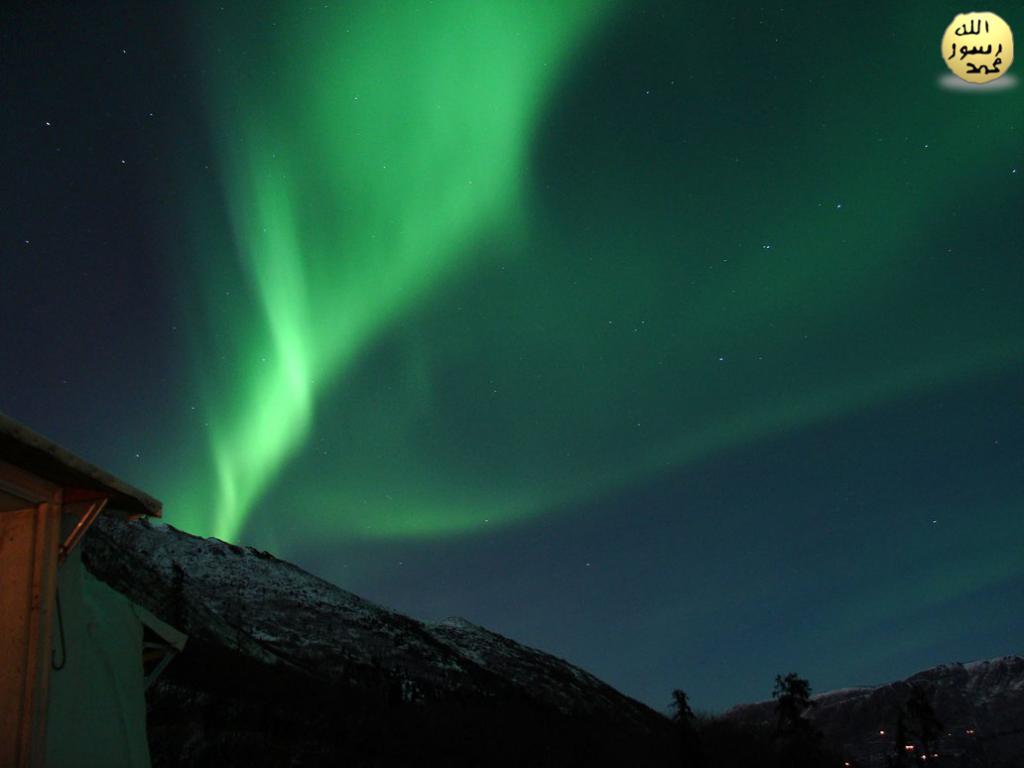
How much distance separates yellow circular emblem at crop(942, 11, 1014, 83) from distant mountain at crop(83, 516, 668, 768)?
29.4 metres

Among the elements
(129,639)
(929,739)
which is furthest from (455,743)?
(129,639)

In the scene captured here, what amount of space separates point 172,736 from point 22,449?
24.9 metres

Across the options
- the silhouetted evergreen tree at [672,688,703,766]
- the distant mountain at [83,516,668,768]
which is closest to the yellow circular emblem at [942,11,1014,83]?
the distant mountain at [83,516,668,768]

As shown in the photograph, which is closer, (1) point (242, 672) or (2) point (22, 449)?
(2) point (22, 449)

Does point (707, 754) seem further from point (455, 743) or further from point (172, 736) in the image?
point (172, 736)

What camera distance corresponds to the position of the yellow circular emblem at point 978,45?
18094 millimetres

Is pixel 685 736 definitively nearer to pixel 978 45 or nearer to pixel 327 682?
pixel 327 682

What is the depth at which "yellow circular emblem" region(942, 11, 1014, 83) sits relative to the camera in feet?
59.4

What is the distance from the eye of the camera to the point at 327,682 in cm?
6272

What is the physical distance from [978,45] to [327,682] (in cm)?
6103

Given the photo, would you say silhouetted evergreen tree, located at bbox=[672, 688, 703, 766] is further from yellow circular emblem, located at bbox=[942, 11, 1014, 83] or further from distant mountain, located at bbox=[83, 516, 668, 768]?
yellow circular emblem, located at bbox=[942, 11, 1014, 83]

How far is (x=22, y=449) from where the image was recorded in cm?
600

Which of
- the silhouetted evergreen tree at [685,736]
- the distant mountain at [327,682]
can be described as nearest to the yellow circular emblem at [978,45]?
the distant mountain at [327,682]

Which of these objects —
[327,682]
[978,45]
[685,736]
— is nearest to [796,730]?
[685,736]
